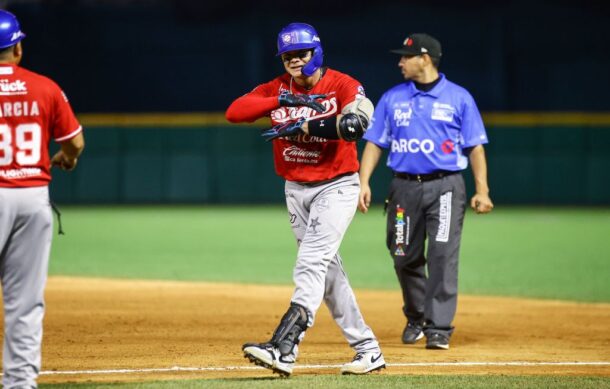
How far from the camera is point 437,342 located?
22.7ft

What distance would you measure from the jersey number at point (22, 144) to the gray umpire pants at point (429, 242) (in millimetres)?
3208

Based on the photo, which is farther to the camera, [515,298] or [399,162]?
[515,298]

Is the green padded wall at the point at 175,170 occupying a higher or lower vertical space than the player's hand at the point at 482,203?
lower

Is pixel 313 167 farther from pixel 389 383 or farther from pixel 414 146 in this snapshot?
pixel 414 146

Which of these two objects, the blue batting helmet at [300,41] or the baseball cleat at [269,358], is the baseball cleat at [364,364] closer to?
the baseball cleat at [269,358]

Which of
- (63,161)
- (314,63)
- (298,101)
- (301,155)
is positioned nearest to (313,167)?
(301,155)

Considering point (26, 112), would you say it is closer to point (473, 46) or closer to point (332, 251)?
point (332, 251)

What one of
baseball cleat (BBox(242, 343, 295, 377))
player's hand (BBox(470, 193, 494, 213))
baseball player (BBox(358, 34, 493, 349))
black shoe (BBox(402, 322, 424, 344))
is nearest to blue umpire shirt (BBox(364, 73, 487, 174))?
baseball player (BBox(358, 34, 493, 349))

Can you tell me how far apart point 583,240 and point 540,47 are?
1160 cm

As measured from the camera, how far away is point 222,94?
27.2m

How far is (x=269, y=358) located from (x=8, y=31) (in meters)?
2.01

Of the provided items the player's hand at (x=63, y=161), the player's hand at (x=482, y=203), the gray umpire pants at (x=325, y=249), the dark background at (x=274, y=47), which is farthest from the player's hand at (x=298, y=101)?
the dark background at (x=274, y=47)

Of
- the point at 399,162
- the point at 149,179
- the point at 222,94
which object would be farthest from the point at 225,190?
the point at 399,162

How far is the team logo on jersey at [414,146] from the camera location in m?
7.24
